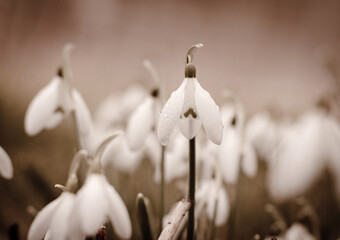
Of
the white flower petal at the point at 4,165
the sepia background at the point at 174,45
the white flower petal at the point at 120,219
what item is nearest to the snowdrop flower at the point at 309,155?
the white flower petal at the point at 120,219

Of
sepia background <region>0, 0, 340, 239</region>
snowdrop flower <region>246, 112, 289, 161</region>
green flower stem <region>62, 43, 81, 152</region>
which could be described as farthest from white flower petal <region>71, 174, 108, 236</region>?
sepia background <region>0, 0, 340, 239</region>

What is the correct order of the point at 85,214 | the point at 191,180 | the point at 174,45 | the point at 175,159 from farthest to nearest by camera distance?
the point at 174,45 < the point at 175,159 < the point at 191,180 < the point at 85,214

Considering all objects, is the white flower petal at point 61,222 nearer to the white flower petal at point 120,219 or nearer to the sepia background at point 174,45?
the white flower petal at point 120,219

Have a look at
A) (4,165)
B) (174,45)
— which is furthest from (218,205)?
(174,45)

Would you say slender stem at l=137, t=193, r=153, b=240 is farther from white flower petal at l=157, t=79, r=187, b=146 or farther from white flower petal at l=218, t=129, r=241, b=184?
white flower petal at l=218, t=129, r=241, b=184

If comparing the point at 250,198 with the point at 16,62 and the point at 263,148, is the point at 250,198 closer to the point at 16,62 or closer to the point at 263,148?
the point at 263,148

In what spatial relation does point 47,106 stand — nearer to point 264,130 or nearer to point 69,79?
point 69,79
